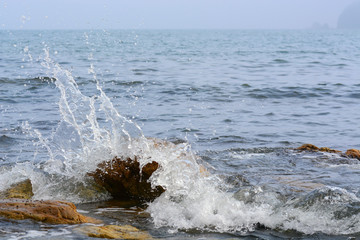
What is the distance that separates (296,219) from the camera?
173 inches

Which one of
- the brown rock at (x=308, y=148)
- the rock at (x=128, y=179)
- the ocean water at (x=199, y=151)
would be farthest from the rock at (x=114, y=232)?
the brown rock at (x=308, y=148)

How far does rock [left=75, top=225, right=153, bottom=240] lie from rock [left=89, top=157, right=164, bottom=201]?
3.40 ft

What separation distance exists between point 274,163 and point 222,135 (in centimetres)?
189

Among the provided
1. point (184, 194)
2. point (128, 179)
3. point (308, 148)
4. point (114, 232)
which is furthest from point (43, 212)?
point (308, 148)

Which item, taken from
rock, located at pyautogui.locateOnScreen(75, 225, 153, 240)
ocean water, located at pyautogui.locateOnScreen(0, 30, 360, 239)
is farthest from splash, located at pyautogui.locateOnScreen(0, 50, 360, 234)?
rock, located at pyautogui.locateOnScreen(75, 225, 153, 240)

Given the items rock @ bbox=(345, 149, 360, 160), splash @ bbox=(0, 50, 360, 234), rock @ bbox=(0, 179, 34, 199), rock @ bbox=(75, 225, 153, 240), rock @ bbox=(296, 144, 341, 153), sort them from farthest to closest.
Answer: rock @ bbox=(296, 144, 341, 153), rock @ bbox=(345, 149, 360, 160), rock @ bbox=(0, 179, 34, 199), splash @ bbox=(0, 50, 360, 234), rock @ bbox=(75, 225, 153, 240)

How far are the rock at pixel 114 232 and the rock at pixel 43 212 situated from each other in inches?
8.8

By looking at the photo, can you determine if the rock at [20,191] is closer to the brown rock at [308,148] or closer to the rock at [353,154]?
the brown rock at [308,148]

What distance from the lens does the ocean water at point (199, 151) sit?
4.39 m

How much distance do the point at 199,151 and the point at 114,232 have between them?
3.67m

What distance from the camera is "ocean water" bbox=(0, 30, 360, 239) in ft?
14.4

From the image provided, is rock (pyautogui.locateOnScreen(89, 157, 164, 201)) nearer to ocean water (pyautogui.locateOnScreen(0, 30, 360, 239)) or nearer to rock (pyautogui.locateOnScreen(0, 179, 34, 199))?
ocean water (pyautogui.locateOnScreen(0, 30, 360, 239))

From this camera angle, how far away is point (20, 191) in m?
5.31

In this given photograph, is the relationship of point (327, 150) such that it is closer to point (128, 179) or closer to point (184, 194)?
point (184, 194)
